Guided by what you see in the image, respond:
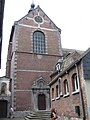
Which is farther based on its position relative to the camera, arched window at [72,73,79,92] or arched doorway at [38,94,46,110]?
arched doorway at [38,94,46,110]

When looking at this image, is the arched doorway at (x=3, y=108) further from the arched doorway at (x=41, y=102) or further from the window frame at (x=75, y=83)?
the window frame at (x=75, y=83)

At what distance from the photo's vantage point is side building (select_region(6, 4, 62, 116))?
73.7 feet

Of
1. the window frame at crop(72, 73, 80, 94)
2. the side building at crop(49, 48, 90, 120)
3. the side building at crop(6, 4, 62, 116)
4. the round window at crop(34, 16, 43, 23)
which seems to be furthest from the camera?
the round window at crop(34, 16, 43, 23)

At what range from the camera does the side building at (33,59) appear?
22.5 m

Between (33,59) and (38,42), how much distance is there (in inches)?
120

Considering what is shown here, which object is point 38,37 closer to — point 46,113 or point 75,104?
point 46,113

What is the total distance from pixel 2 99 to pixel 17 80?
327cm

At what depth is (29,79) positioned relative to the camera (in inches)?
924

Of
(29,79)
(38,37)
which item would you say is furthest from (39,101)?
(38,37)

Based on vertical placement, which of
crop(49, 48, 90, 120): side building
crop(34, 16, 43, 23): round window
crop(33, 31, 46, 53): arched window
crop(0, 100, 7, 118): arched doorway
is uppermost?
crop(34, 16, 43, 23): round window

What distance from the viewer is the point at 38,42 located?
2633 cm

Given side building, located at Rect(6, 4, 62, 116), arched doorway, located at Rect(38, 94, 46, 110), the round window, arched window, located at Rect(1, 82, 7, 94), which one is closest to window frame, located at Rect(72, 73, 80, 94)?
side building, located at Rect(6, 4, 62, 116)

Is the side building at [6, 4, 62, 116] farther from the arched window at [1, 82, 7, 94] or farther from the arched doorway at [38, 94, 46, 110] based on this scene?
the arched window at [1, 82, 7, 94]

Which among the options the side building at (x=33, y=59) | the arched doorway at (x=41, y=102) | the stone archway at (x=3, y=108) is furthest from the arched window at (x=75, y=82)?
the stone archway at (x=3, y=108)
